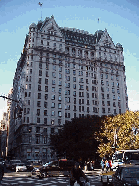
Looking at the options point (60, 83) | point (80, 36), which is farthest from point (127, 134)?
point (80, 36)

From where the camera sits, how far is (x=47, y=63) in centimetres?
7450

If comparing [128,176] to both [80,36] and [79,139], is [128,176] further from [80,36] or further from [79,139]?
[80,36]

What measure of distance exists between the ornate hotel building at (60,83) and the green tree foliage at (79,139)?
2150cm

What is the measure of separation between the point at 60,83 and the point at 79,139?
3431 centimetres

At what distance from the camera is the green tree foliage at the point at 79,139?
4000 cm

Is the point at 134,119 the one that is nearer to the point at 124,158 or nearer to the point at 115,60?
the point at 124,158

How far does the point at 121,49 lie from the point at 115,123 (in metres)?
62.9

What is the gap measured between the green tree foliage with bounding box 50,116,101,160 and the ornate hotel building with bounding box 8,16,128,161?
2150 cm

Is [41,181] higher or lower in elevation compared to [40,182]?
lower

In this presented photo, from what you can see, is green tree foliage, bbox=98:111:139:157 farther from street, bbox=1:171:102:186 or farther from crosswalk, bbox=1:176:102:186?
crosswalk, bbox=1:176:102:186

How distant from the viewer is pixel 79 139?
42.4 meters

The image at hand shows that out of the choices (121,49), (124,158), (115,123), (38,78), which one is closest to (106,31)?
(121,49)

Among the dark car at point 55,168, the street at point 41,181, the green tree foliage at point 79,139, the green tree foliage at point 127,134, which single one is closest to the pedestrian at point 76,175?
the street at point 41,181

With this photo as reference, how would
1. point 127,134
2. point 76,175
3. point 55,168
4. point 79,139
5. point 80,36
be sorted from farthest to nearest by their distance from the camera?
point 80,36, point 79,139, point 127,134, point 55,168, point 76,175
